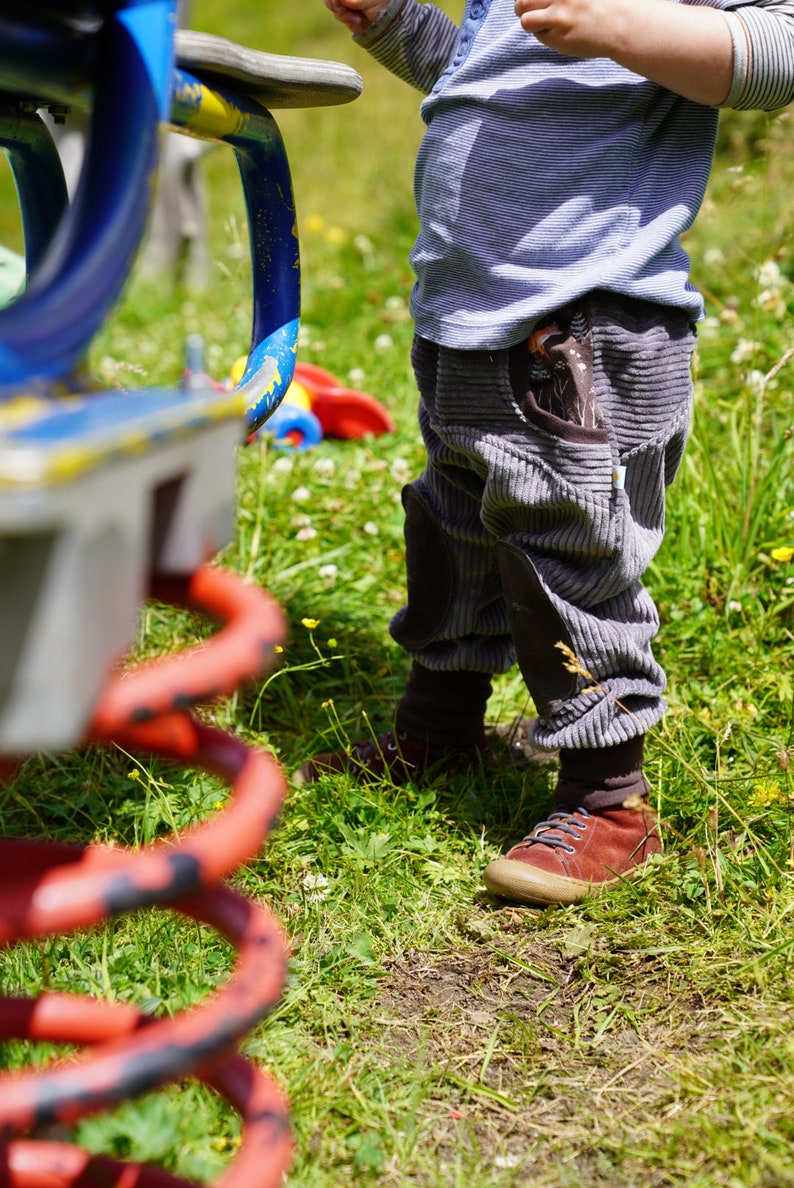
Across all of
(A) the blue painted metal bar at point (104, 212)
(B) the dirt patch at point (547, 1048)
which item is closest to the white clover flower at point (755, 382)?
(B) the dirt patch at point (547, 1048)

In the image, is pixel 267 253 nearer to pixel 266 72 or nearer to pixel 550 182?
pixel 266 72

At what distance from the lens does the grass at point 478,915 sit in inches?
49.7

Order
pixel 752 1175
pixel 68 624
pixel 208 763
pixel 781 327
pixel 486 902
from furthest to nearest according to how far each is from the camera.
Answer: pixel 781 327
pixel 486 902
pixel 752 1175
pixel 208 763
pixel 68 624

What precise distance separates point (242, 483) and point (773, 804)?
155cm

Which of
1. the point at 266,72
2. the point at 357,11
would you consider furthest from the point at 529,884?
the point at 357,11

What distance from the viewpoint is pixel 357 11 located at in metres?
1.78

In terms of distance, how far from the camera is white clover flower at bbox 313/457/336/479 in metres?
2.82

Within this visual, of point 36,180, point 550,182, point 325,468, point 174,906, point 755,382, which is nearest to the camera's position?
point 174,906

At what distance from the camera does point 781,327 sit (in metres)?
3.21

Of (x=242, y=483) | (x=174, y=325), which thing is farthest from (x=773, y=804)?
(x=174, y=325)

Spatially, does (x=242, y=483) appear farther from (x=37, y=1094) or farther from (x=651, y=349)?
(x=37, y=1094)

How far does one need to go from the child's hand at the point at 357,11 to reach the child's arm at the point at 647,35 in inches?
16.9

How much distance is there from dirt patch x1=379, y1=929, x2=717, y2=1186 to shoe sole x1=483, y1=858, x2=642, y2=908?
0.18 ft

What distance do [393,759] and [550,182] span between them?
965mm
